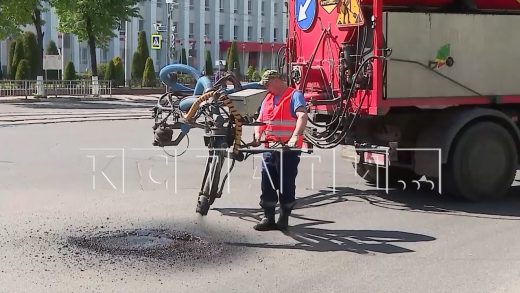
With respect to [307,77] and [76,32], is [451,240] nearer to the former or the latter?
[307,77]

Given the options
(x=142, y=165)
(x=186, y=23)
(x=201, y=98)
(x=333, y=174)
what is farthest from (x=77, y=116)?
(x=186, y=23)

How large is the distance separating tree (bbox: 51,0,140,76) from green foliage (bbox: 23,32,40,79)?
2298 mm

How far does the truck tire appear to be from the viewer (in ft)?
28.8

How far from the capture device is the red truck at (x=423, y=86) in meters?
8.28

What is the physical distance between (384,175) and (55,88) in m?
31.6

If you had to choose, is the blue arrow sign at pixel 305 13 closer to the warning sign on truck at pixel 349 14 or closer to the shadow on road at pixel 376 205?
the warning sign on truck at pixel 349 14

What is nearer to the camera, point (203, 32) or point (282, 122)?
point (282, 122)

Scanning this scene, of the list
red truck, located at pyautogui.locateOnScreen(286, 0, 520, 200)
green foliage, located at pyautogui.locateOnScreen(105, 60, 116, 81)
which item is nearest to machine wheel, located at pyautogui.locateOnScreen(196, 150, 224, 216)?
red truck, located at pyautogui.locateOnScreen(286, 0, 520, 200)

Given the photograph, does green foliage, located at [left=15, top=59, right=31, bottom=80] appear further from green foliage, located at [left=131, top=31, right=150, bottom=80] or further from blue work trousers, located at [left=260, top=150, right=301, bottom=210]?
blue work trousers, located at [left=260, top=150, right=301, bottom=210]

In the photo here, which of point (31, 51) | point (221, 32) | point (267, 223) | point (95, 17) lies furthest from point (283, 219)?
point (221, 32)

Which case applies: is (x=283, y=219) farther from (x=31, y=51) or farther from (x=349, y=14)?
A: (x=31, y=51)

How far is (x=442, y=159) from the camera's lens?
866cm

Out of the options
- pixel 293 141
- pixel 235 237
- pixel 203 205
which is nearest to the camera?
pixel 293 141

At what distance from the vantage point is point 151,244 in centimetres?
677
